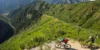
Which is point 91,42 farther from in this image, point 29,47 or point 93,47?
point 29,47

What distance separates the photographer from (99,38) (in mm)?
45469

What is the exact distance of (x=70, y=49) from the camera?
41375 mm

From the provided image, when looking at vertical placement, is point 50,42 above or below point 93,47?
above

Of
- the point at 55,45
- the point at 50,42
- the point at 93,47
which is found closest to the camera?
the point at 93,47

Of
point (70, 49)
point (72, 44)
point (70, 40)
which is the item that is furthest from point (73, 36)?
point (70, 49)

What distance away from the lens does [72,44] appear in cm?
4438

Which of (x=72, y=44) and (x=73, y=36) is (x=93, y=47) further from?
(x=73, y=36)

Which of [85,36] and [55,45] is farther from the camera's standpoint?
[85,36]

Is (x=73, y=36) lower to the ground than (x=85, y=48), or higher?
higher

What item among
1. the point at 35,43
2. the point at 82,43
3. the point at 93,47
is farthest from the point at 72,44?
the point at 35,43

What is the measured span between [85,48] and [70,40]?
699 cm

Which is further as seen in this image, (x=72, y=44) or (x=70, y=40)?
(x=70, y=40)

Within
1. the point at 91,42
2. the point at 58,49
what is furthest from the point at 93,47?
the point at 58,49

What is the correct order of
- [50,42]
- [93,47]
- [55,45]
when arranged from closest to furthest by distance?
[93,47], [55,45], [50,42]
